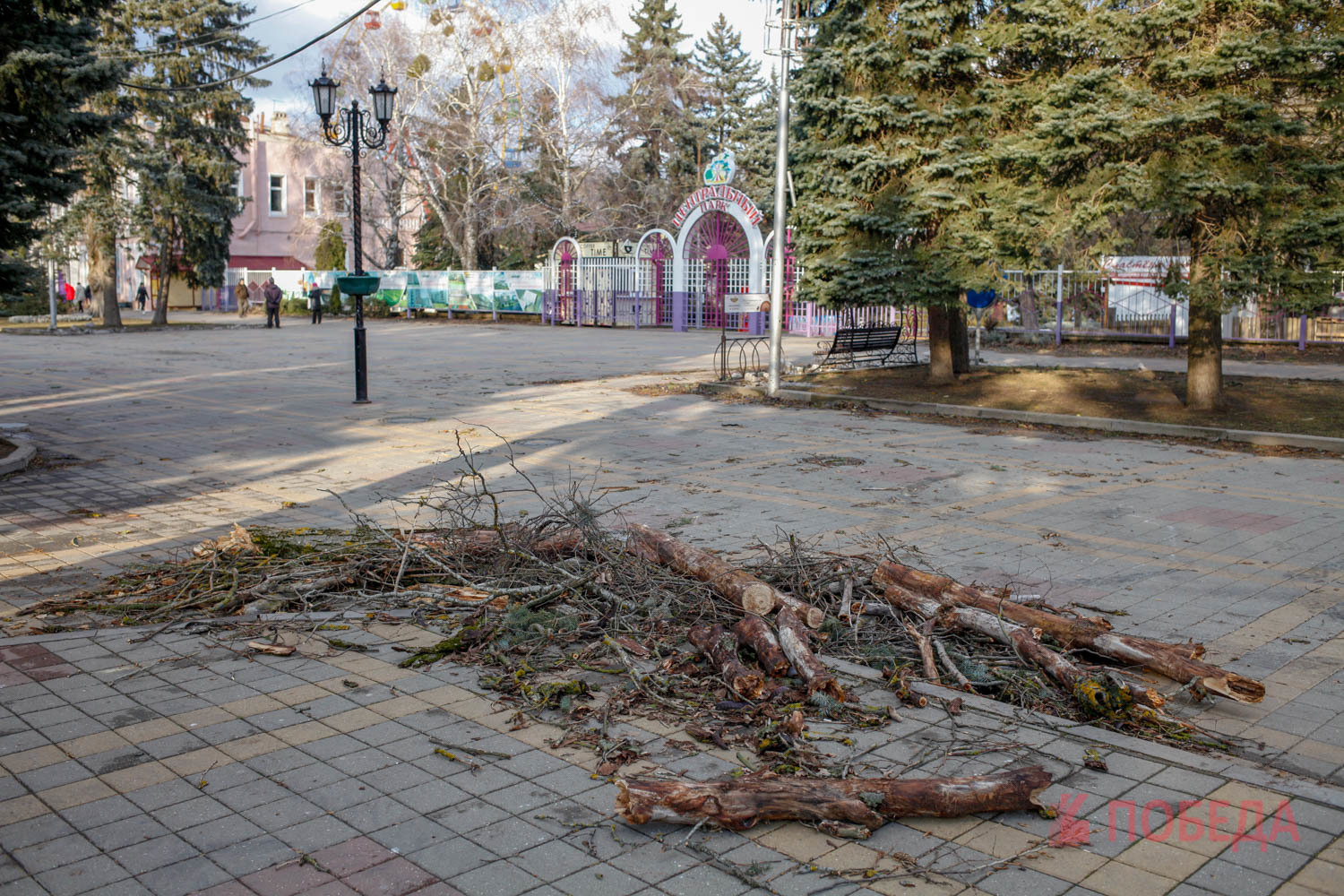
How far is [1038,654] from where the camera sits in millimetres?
5180

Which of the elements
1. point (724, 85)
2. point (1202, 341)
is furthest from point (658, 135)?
point (1202, 341)

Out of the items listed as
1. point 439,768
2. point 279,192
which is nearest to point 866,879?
point 439,768

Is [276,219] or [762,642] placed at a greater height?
[276,219]

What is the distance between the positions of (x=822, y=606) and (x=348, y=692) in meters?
2.47

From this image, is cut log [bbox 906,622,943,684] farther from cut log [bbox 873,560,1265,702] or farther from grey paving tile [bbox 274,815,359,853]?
grey paving tile [bbox 274,815,359,853]

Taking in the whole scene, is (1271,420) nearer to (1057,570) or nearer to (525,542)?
(1057,570)

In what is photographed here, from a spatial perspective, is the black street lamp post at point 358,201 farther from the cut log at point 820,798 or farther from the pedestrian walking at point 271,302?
the pedestrian walking at point 271,302

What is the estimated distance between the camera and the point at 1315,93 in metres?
13.8

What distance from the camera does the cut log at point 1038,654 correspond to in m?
4.79

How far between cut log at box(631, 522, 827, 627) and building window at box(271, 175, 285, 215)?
6044 cm

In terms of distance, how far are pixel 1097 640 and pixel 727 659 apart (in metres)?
1.80

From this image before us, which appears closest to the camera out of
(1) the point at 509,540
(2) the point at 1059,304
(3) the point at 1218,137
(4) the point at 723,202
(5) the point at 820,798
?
(5) the point at 820,798

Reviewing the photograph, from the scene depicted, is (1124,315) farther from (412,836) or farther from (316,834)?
(316,834)

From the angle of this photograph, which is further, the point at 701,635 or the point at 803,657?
the point at 701,635
